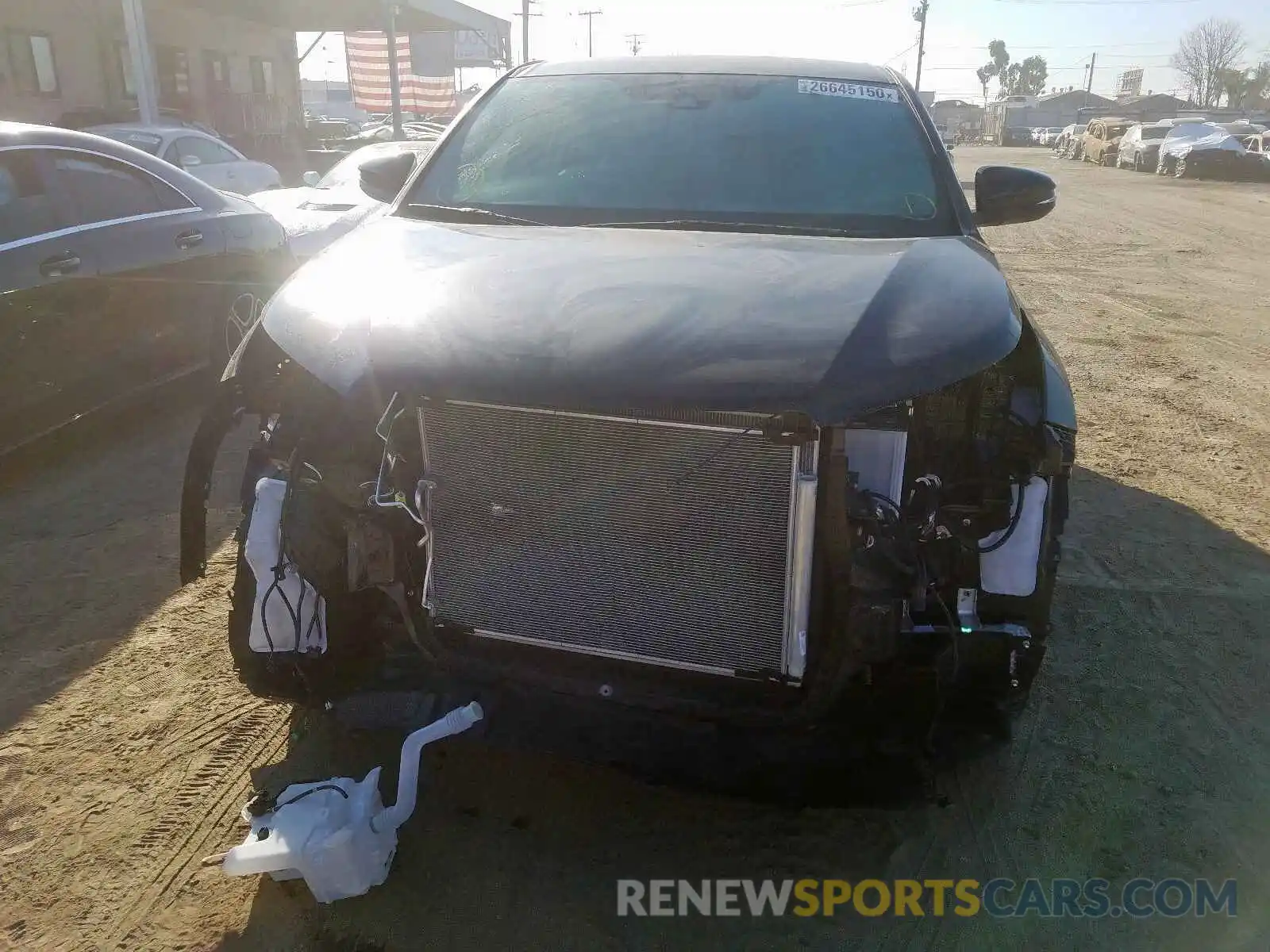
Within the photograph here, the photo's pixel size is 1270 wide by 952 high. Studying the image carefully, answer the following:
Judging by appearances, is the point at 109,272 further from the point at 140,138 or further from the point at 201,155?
the point at 201,155

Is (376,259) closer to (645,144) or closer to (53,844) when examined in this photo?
(645,144)

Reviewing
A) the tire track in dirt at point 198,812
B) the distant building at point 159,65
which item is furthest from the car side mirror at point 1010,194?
the distant building at point 159,65

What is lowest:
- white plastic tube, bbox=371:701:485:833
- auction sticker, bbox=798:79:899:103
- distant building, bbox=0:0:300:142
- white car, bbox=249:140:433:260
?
white plastic tube, bbox=371:701:485:833

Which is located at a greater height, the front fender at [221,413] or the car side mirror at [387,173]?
the car side mirror at [387,173]

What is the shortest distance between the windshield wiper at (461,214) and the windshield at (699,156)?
3 centimetres

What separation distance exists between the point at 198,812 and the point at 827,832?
1.61 metres

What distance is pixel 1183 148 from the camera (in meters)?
28.0

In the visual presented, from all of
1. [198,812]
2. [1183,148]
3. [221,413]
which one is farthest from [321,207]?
[1183,148]

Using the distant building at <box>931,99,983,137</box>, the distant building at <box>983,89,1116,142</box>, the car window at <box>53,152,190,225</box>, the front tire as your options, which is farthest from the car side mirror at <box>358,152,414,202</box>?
the distant building at <box>931,99,983,137</box>

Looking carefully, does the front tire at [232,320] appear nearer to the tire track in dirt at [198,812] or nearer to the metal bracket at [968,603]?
the tire track in dirt at [198,812]

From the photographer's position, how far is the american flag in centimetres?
3297

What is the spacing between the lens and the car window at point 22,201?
4.40 meters

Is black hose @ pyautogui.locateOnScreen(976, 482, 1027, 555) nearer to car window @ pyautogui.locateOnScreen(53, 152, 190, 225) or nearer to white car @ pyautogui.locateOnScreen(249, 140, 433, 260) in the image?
car window @ pyautogui.locateOnScreen(53, 152, 190, 225)

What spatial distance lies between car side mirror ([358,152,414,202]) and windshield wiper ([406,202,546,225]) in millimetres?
600
